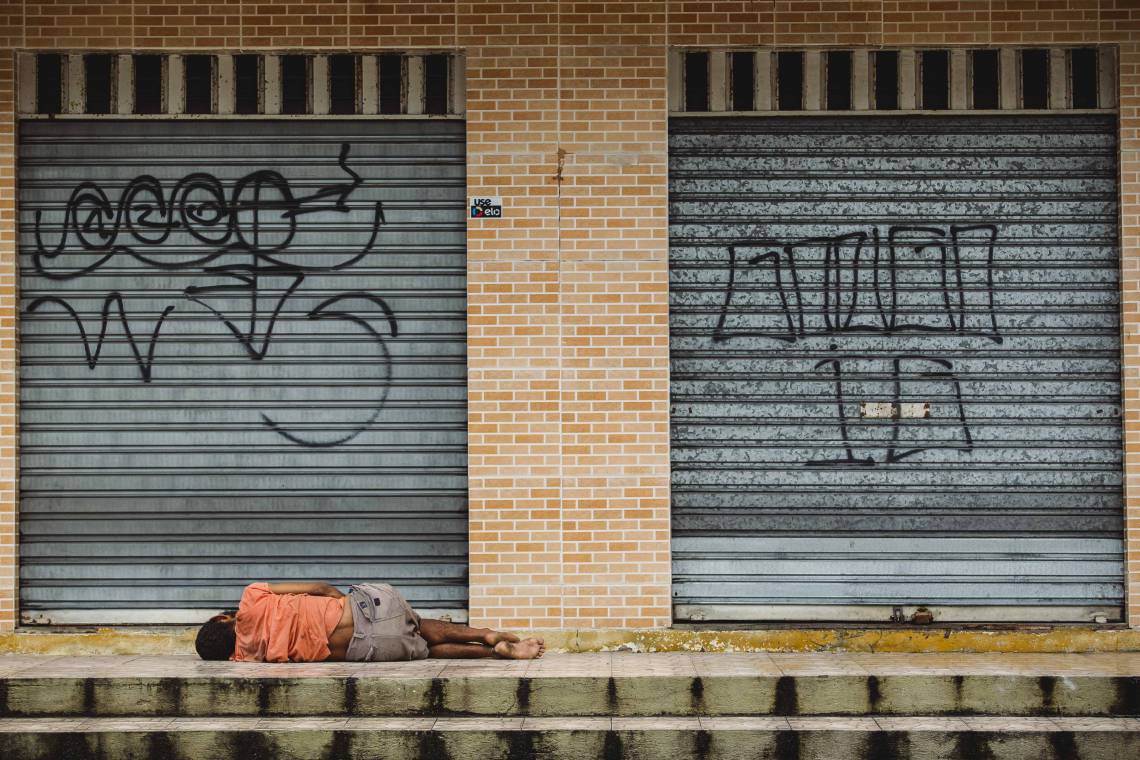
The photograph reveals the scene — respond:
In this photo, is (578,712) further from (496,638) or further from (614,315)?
(614,315)

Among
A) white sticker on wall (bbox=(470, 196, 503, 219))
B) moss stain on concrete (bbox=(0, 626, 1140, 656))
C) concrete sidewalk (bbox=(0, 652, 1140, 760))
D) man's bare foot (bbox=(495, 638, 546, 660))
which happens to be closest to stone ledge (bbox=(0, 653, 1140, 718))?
concrete sidewalk (bbox=(0, 652, 1140, 760))

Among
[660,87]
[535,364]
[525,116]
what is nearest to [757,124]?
[660,87]

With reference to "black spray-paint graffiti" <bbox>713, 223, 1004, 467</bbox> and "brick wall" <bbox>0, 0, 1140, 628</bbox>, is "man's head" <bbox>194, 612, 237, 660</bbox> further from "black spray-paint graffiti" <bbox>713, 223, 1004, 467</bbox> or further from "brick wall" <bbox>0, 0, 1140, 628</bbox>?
"black spray-paint graffiti" <bbox>713, 223, 1004, 467</bbox>

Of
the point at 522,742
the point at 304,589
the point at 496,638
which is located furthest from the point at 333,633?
the point at 522,742

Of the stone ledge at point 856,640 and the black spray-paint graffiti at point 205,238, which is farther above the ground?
the black spray-paint graffiti at point 205,238

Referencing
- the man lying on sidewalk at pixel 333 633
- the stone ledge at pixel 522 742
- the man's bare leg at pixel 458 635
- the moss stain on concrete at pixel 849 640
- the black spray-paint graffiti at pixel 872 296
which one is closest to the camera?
the stone ledge at pixel 522 742

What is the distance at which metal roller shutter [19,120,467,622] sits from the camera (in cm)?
770

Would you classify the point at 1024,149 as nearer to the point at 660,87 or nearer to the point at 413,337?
the point at 660,87

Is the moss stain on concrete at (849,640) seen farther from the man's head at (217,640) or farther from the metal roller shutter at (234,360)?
the man's head at (217,640)

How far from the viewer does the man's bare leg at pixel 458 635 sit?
7.13 m

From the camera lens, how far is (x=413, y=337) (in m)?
7.71

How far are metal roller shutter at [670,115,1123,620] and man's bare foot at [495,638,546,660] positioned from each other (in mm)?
1045

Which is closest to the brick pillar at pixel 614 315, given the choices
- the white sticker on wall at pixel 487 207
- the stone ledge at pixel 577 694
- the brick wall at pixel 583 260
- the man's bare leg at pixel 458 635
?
the brick wall at pixel 583 260

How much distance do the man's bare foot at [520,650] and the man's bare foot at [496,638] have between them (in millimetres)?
35
